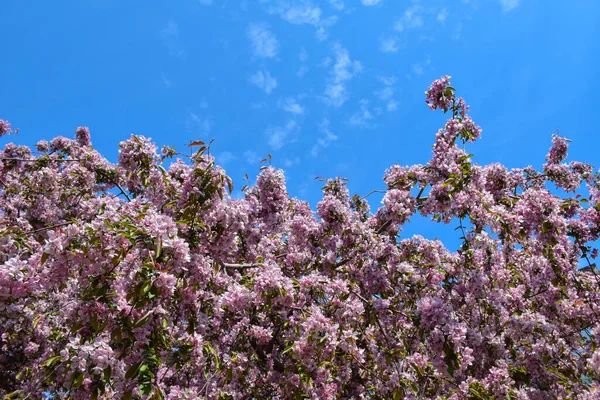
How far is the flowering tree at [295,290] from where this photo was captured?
3.92m

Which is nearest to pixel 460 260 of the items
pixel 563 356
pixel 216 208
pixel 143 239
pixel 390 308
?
pixel 390 308

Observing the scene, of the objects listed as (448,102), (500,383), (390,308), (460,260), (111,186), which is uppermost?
(448,102)

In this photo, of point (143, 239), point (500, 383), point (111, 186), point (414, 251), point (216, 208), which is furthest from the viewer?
point (111, 186)

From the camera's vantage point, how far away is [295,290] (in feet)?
17.5

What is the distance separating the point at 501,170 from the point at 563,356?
3.33 meters

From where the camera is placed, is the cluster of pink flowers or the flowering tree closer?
the flowering tree

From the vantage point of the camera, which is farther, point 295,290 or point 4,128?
point 4,128

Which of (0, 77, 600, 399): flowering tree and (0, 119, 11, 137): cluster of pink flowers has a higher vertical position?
(0, 119, 11, 137): cluster of pink flowers

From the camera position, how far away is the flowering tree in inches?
154

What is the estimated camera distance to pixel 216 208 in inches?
190

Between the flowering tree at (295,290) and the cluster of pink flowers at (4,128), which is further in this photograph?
the cluster of pink flowers at (4,128)

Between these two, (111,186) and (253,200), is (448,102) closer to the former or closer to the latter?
(253,200)

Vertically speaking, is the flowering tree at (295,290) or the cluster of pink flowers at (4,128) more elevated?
the cluster of pink flowers at (4,128)

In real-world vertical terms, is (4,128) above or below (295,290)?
above
